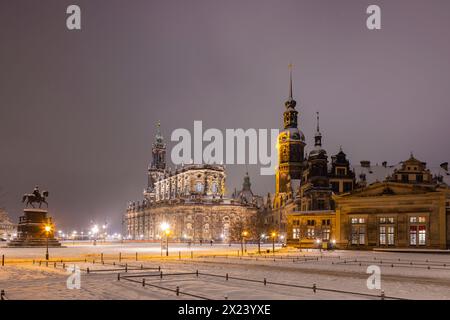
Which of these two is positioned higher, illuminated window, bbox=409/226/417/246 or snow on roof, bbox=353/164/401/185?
snow on roof, bbox=353/164/401/185

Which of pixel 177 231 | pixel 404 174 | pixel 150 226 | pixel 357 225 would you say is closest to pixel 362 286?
pixel 357 225

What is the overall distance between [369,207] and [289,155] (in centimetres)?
5924

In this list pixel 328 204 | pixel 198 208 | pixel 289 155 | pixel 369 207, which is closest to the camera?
pixel 369 207

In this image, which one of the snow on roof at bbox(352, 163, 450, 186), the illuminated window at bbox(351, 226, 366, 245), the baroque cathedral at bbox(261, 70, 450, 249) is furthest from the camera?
the snow on roof at bbox(352, 163, 450, 186)

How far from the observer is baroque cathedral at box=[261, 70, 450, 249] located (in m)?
66.1

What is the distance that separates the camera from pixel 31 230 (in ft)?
266

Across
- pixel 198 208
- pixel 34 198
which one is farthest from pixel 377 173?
pixel 198 208

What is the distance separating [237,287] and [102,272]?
11.3 metres

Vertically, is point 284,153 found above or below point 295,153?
above

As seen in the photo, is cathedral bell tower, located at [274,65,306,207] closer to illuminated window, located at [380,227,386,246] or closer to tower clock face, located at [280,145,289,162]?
tower clock face, located at [280,145,289,162]

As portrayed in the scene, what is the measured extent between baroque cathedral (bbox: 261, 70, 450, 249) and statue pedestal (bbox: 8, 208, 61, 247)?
41.3 meters

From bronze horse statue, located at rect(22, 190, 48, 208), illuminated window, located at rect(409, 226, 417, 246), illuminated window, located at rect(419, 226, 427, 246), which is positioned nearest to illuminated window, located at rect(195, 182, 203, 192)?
bronze horse statue, located at rect(22, 190, 48, 208)

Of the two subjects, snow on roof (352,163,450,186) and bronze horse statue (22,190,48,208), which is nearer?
bronze horse statue (22,190,48,208)

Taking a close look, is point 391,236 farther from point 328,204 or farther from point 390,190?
point 328,204
